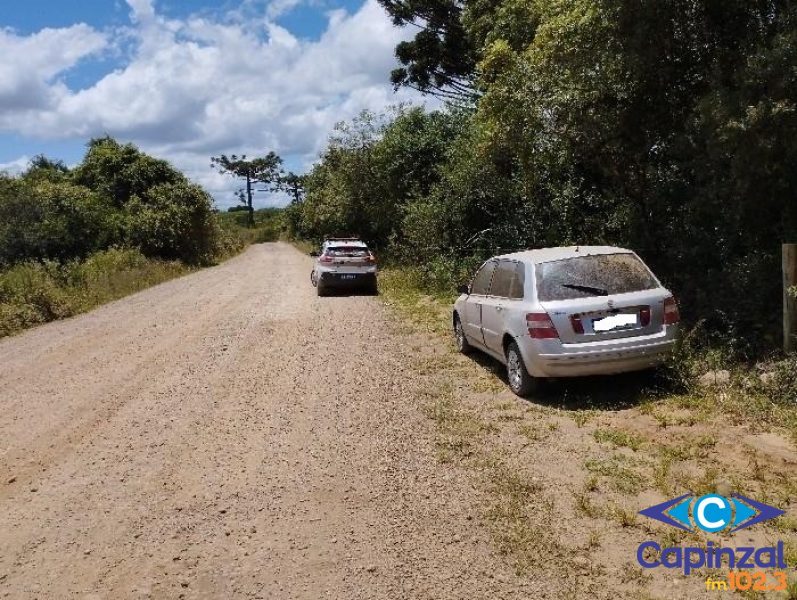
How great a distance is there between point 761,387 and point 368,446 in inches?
151

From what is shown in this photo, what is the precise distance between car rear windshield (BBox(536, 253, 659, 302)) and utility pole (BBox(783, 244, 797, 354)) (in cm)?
133

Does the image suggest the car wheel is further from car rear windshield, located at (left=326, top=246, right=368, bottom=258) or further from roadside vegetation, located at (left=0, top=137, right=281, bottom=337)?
roadside vegetation, located at (left=0, top=137, right=281, bottom=337)

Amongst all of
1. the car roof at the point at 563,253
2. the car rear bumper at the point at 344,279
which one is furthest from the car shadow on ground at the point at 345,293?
the car roof at the point at 563,253

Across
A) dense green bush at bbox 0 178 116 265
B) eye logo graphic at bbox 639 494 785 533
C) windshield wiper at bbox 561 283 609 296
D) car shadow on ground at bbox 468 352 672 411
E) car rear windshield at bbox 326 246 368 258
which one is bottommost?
eye logo graphic at bbox 639 494 785 533

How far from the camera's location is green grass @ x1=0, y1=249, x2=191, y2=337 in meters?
15.2

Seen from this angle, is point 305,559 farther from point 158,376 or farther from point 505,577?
point 158,376

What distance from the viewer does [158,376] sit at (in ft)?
28.7

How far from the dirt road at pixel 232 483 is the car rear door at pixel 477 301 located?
3.45 feet

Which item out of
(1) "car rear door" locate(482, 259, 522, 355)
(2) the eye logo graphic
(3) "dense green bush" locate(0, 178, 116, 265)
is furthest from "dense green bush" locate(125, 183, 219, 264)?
(2) the eye logo graphic

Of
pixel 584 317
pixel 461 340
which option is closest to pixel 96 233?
pixel 461 340

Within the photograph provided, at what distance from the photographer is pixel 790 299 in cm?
652

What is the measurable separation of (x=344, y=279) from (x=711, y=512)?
1420 cm

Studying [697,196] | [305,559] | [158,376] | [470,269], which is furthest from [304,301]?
[305,559]

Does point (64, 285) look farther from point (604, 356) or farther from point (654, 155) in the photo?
point (604, 356)
